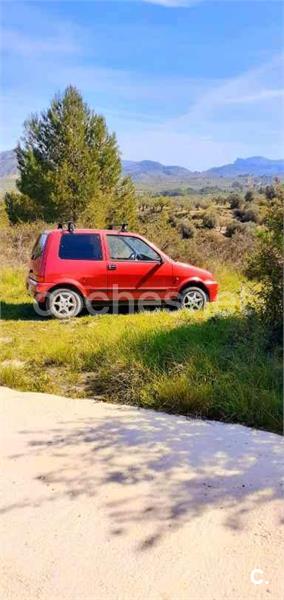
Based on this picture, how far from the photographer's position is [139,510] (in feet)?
10.1

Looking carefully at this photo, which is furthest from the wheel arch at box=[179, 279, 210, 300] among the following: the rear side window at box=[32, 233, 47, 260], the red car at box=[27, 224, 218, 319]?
the rear side window at box=[32, 233, 47, 260]

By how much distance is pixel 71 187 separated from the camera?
28281 millimetres

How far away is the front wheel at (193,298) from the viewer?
31.0 ft

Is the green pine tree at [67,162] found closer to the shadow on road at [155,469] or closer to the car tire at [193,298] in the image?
the car tire at [193,298]

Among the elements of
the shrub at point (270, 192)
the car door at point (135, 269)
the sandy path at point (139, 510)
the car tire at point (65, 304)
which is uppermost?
the shrub at point (270, 192)

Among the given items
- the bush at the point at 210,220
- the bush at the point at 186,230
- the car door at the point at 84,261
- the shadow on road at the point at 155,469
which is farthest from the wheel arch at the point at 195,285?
the bush at the point at 210,220

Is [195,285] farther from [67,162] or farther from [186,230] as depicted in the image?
[67,162]

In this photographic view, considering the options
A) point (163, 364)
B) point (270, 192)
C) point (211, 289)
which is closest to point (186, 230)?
point (211, 289)

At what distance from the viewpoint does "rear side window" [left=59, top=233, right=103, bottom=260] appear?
29.0 ft

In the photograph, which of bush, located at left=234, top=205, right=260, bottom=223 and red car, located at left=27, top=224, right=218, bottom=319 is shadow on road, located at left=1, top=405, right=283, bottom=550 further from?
bush, located at left=234, top=205, right=260, bottom=223

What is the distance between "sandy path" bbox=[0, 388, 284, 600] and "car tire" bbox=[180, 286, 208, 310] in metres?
5.00

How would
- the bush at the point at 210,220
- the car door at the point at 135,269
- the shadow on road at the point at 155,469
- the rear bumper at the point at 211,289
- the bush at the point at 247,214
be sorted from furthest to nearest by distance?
the bush at the point at 247,214
the bush at the point at 210,220
the rear bumper at the point at 211,289
the car door at the point at 135,269
the shadow on road at the point at 155,469

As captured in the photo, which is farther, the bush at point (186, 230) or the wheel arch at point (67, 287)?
the bush at point (186, 230)

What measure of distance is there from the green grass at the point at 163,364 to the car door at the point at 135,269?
1.06 m
